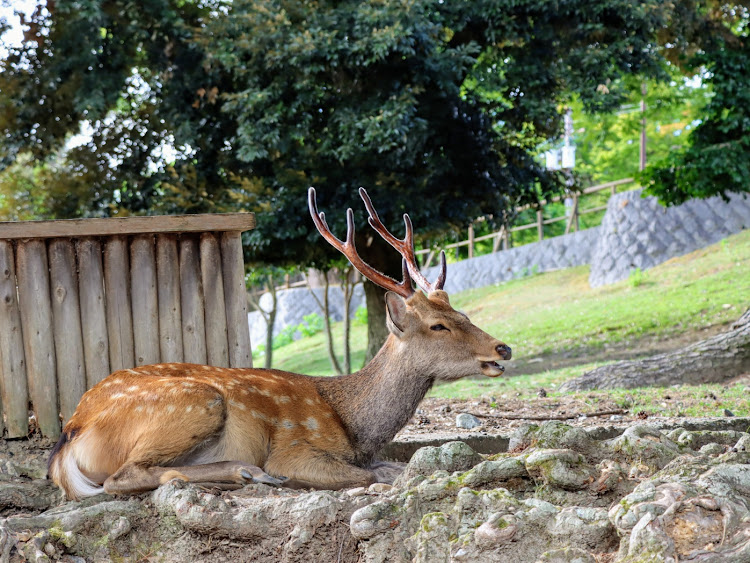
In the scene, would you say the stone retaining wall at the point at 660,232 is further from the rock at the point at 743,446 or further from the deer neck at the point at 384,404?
the rock at the point at 743,446

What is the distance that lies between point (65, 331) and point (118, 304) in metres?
0.36

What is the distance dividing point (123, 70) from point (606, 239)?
12976mm

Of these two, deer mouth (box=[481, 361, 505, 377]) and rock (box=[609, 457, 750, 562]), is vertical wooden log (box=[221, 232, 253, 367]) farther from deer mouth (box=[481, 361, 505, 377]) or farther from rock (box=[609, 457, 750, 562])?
rock (box=[609, 457, 750, 562])

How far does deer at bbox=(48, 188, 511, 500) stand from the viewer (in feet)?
15.2

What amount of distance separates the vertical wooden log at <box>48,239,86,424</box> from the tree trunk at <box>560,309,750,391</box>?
5.34 m

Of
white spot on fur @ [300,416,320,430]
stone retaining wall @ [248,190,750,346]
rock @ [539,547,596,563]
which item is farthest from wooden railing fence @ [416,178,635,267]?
rock @ [539,547,596,563]

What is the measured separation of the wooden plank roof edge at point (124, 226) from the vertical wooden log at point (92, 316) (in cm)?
16

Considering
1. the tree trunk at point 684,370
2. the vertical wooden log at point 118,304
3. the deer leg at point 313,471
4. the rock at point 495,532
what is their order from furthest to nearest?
the tree trunk at point 684,370 → the vertical wooden log at point 118,304 → the deer leg at point 313,471 → the rock at point 495,532

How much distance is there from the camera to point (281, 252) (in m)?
13.2

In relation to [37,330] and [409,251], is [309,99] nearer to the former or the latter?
[409,251]

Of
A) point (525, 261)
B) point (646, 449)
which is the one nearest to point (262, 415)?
point (646, 449)

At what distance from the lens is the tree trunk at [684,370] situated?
9570mm

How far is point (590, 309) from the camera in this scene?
18.5 meters

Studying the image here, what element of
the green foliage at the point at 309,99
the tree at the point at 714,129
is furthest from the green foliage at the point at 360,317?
the tree at the point at 714,129
